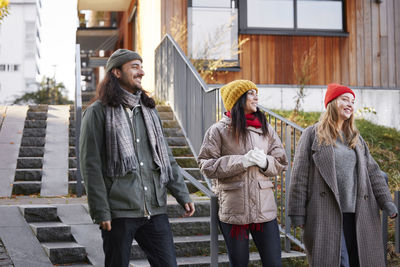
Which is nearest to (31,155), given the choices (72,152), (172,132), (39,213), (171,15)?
(72,152)

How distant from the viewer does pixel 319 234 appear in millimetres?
3893

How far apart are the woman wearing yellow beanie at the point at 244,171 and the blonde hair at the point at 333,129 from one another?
1.04ft

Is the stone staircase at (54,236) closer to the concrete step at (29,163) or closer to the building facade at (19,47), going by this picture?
the concrete step at (29,163)

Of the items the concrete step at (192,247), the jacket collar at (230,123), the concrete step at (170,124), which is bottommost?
the concrete step at (192,247)

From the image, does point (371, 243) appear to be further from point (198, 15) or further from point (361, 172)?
point (198, 15)

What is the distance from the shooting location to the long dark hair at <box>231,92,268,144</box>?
3947 millimetres

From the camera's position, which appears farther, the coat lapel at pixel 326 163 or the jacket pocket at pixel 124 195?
the coat lapel at pixel 326 163

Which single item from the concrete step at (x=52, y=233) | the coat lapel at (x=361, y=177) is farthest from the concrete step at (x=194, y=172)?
the coat lapel at (x=361, y=177)

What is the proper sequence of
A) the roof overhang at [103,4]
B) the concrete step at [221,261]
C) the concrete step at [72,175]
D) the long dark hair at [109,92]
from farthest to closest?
the roof overhang at [103,4] < the concrete step at [72,175] < the concrete step at [221,261] < the long dark hair at [109,92]

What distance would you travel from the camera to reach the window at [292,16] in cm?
1197

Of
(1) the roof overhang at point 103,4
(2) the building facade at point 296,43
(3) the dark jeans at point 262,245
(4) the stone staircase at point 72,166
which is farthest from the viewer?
(1) the roof overhang at point 103,4

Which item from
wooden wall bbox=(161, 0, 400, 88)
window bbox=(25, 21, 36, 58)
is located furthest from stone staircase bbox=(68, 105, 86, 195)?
window bbox=(25, 21, 36, 58)

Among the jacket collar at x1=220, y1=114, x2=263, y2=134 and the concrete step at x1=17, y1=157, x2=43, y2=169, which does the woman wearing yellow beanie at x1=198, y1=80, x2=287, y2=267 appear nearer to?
the jacket collar at x1=220, y1=114, x2=263, y2=134

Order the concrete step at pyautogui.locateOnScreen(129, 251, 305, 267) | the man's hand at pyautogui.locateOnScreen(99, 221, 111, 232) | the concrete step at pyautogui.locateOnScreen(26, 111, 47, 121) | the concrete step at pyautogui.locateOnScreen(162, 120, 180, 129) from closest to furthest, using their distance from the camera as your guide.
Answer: the man's hand at pyautogui.locateOnScreen(99, 221, 111, 232) → the concrete step at pyautogui.locateOnScreen(129, 251, 305, 267) → the concrete step at pyautogui.locateOnScreen(162, 120, 180, 129) → the concrete step at pyautogui.locateOnScreen(26, 111, 47, 121)
